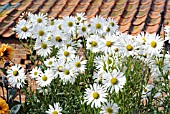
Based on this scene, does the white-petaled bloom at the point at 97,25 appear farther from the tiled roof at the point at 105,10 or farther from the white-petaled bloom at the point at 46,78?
the tiled roof at the point at 105,10

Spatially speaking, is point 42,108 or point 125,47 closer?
point 125,47

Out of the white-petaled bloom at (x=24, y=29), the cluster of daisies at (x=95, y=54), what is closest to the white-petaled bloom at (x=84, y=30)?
the cluster of daisies at (x=95, y=54)

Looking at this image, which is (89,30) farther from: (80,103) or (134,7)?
(134,7)

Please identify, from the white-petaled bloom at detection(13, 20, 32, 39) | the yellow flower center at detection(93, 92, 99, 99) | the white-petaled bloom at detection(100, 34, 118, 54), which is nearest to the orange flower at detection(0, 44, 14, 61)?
the white-petaled bloom at detection(13, 20, 32, 39)

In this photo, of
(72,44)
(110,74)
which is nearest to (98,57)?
(72,44)

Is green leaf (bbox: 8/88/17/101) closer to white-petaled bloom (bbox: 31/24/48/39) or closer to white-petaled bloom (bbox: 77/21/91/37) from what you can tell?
white-petaled bloom (bbox: 31/24/48/39)

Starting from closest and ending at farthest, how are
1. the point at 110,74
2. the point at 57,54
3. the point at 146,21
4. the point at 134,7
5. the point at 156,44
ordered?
the point at 110,74 → the point at 156,44 → the point at 57,54 → the point at 146,21 → the point at 134,7

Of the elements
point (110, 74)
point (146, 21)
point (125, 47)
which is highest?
point (146, 21)

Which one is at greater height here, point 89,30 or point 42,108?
point 89,30
